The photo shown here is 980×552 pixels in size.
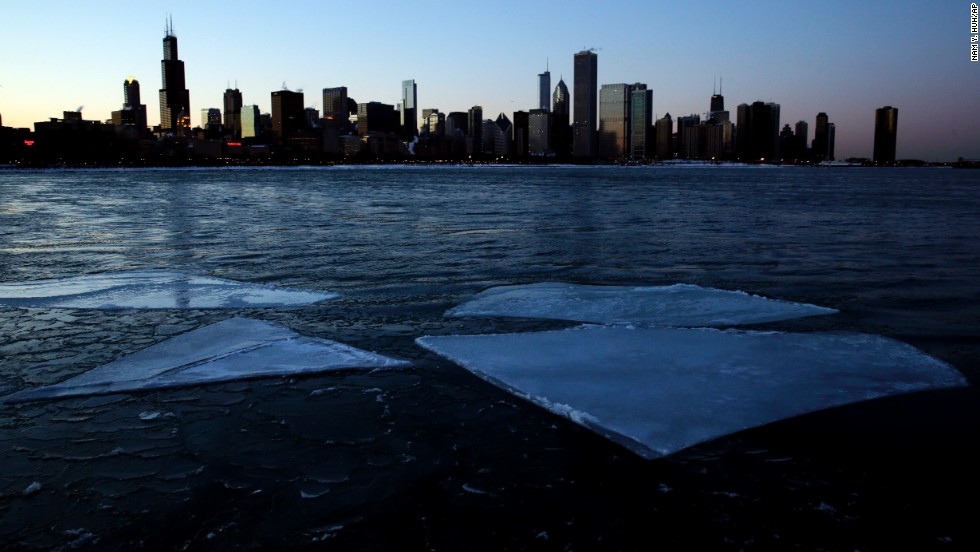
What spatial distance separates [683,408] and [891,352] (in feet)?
11.0

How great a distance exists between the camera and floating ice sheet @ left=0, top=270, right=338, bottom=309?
33.4 ft

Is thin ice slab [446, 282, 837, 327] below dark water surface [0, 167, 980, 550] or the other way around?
the other way around

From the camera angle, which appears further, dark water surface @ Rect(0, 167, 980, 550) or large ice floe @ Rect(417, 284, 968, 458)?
large ice floe @ Rect(417, 284, 968, 458)

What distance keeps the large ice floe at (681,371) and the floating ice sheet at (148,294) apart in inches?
136

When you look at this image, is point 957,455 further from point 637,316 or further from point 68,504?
point 68,504

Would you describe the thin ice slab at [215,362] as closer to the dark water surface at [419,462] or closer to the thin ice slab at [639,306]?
the dark water surface at [419,462]

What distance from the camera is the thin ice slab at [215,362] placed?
21.2 ft

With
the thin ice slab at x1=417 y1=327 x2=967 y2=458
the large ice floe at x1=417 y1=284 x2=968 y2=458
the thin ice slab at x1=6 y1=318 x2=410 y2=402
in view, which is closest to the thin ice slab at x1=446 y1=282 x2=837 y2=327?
the large ice floe at x1=417 y1=284 x2=968 y2=458

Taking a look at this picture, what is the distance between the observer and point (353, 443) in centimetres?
530

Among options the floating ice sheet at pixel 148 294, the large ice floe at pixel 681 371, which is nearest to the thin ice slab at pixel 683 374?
the large ice floe at pixel 681 371

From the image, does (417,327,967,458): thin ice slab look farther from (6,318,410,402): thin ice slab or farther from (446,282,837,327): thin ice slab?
(6,318,410,402): thin ice slab

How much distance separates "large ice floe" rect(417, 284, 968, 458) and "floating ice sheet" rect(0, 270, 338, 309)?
3.46 meters

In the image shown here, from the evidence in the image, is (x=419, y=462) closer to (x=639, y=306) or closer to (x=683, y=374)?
(x=683, y=374)

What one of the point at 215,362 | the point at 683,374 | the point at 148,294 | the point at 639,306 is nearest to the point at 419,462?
the point at 683,374
